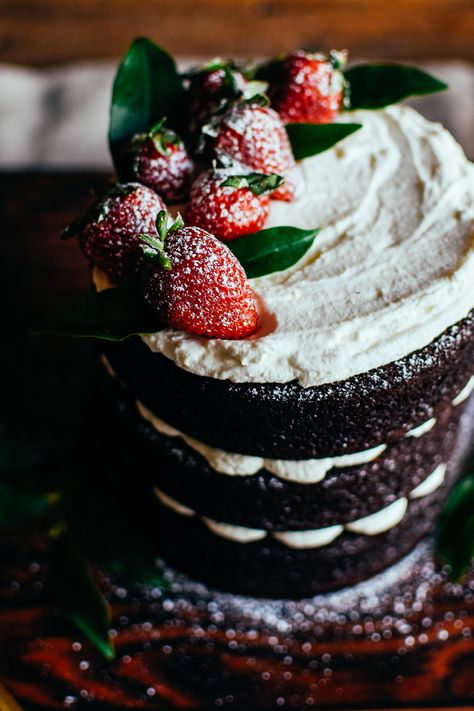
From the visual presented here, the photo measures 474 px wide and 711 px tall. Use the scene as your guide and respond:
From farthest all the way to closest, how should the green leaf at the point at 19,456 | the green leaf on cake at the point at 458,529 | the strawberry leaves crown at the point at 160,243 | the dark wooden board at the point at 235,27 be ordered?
the dark wooden board at the point at 235,27
the green leaf at the point at 19,456
the green leaf on cake at the point at 458,529
the strawberry leaves crown at the point at 160,243

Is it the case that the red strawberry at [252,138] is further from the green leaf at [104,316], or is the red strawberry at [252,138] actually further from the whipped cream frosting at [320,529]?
the whipped cream frosting at [320,529]

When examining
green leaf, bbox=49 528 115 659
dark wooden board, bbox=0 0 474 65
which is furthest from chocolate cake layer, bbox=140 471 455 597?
dark wooden board, bbox=0 0 474 65

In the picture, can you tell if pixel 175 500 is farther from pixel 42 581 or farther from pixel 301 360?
pixel 301 360

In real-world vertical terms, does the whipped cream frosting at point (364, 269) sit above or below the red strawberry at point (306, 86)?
below

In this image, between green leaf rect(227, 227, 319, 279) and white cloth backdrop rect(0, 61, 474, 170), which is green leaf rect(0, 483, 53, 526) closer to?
green leaf rect(227, 227, 319, 279)

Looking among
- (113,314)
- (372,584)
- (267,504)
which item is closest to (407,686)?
(372,584)

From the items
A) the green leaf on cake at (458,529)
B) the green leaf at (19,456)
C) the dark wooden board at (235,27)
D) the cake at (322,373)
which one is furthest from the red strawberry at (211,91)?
the dark wooden board at (235,27)

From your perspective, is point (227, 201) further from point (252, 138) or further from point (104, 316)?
point (104, 316)
